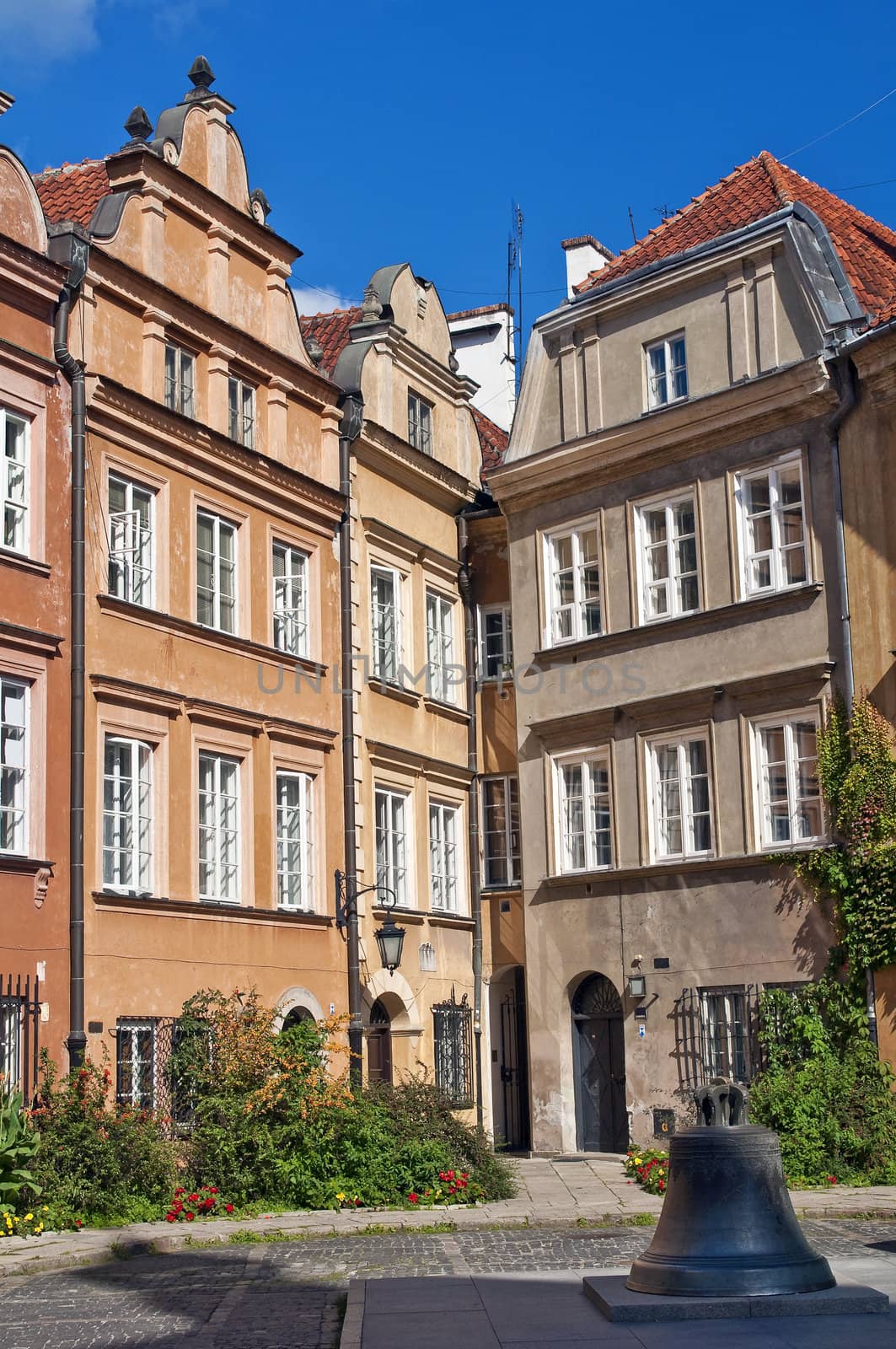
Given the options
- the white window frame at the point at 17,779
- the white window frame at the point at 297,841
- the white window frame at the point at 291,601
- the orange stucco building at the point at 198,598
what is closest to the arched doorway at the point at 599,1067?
the orange stucco building at the point at 198,598

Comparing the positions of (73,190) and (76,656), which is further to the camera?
(73,190)

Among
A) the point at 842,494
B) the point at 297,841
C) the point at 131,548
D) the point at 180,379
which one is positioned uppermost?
the point at 180,379

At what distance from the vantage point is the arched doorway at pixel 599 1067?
25.1m

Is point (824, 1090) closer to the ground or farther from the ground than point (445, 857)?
closer to the ground

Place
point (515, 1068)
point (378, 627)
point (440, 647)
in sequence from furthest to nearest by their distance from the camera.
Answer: point (515, 1068) < point (440, 647) < point (378, 627)

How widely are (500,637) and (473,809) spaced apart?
284 centimetres

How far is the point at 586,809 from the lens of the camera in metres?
25.7

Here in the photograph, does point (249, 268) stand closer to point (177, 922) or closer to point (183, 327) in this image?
point (183, 327)

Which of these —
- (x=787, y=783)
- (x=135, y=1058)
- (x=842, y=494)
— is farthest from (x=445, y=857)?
(x=842, y=494)

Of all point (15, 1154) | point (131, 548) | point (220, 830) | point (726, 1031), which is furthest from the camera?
point (726, 1031)

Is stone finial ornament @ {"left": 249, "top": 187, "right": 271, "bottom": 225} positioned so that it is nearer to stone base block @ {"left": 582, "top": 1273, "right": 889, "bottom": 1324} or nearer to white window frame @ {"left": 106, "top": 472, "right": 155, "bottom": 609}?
white window frame @ {"left": 106, "top": 472, "right": 155, "bottom": 609}

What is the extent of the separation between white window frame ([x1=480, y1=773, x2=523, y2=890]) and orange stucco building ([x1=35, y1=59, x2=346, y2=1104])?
422 cm

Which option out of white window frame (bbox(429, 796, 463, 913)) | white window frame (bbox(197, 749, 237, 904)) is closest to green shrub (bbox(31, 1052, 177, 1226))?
white window frame (bbox(197, 749, 237, 904))

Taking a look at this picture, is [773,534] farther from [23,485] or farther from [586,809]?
[23,485]
